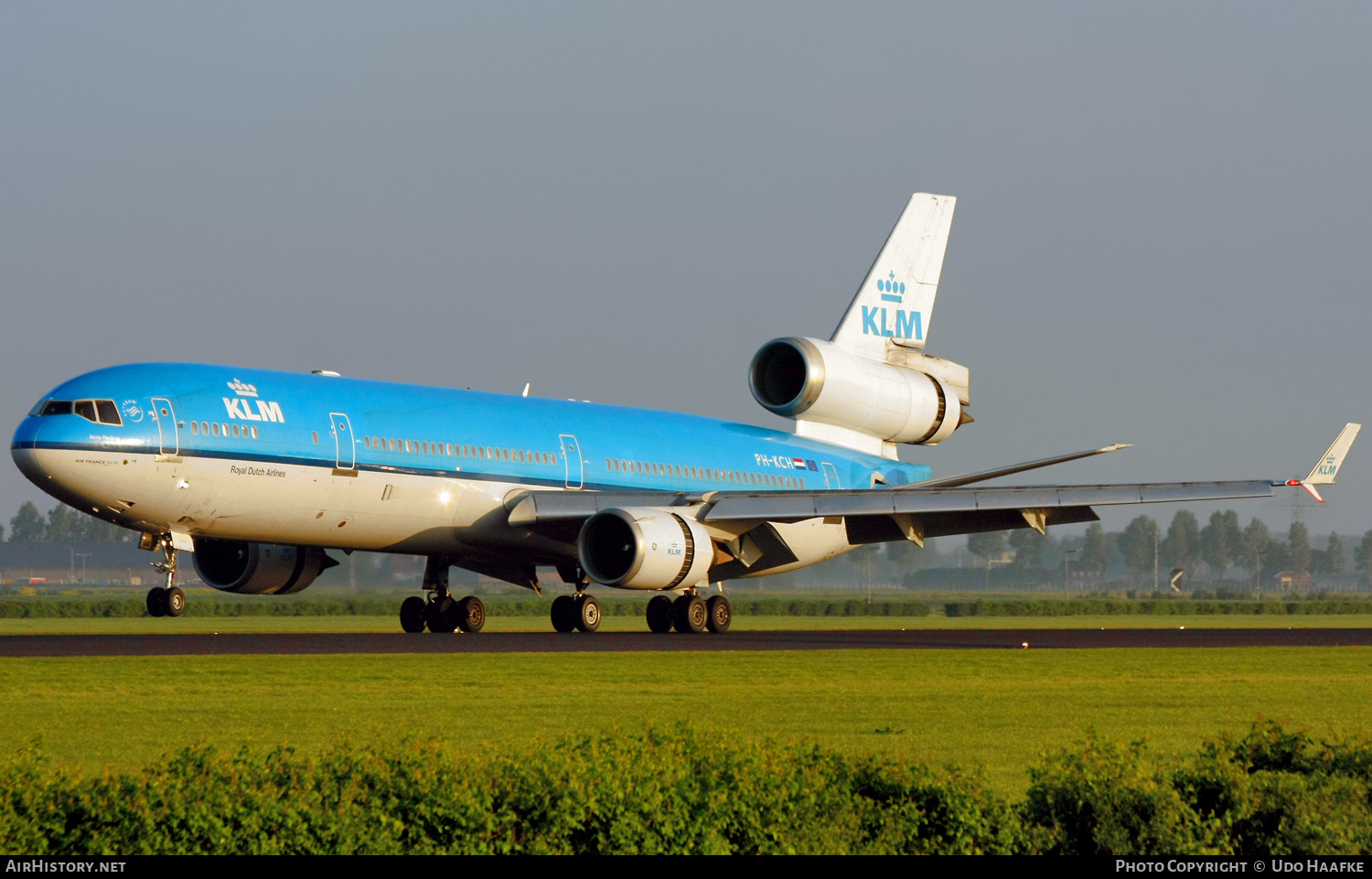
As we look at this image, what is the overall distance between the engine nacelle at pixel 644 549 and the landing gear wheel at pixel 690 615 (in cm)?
177

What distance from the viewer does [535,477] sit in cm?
3094

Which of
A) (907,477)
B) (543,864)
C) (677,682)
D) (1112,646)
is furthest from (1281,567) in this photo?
(543,864)

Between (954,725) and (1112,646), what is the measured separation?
14.4 metres

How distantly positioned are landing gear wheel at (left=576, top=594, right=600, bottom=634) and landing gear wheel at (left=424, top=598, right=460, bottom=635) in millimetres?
2487

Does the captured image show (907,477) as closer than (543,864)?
No

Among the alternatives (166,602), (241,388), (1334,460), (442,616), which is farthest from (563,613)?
(1334,460)

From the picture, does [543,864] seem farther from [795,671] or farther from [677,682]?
[795,671]

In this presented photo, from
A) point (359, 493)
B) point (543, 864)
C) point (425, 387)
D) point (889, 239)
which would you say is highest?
point (889, 239)

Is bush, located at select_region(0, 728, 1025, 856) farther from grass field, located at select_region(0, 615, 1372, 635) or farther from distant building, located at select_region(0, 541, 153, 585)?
distant building, located at select_region(0, 541, 153, 585)

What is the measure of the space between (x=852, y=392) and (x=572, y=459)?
7.97m

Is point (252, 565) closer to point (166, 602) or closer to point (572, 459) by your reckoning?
point (166, 602)

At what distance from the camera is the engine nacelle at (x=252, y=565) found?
3022 centimetres

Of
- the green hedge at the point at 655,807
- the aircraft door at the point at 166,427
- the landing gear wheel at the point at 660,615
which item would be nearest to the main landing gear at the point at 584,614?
the landing gear wheel at the point at 660,615

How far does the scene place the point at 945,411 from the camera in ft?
124
